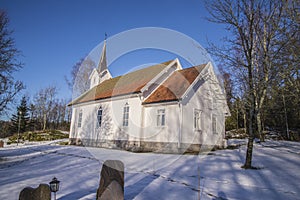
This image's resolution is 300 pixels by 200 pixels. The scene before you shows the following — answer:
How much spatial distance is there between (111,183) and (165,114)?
1006cm

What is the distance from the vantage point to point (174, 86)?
15.6m

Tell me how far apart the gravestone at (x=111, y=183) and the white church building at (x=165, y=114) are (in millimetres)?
9117

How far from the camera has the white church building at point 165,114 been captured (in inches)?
552

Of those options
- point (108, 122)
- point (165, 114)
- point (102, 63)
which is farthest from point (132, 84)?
point (102, 63)

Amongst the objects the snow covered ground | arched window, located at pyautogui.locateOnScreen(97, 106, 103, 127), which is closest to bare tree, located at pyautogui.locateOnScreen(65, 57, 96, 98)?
arched window, located at pyautogui.locateOnScreen(97, 106, 103, 127)

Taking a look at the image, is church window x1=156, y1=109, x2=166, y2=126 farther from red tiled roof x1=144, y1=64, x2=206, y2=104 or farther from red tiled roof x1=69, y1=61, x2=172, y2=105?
red tiled roof x1=69, y1=61, x2=172, y2=105

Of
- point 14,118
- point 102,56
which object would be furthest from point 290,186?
point 14,118

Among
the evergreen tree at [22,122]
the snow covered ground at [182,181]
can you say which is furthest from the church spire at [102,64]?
the snow covered ground at [182,181]

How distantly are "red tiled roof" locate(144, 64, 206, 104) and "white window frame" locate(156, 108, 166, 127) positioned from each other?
2.82ft

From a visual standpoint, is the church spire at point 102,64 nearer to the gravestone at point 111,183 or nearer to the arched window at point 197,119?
the arched window at point 197,119

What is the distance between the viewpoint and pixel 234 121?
29906mm

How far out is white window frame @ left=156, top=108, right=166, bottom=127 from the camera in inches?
569

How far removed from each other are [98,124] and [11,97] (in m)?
7.39

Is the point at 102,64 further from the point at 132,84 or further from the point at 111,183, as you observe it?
the point at 111,183
